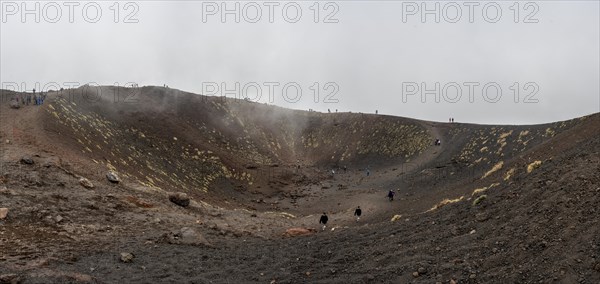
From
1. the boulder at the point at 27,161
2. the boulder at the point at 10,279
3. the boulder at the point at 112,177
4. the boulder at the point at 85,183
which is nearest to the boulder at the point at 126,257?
the boulder at the point at 10,279

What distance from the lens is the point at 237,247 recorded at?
19.7 metres

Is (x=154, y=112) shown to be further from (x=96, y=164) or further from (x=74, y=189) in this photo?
(x=74, y=189)

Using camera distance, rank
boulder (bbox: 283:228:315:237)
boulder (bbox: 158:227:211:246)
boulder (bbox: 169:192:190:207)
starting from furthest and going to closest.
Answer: boulder (bbox: 169:192:190:207) < boulder (bbox: 283:228:315:237) < boulder (bbox: 158:227:211:246)

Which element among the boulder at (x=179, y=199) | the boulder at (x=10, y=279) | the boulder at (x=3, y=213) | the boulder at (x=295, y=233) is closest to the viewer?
the boulder at (x=10, y=279)

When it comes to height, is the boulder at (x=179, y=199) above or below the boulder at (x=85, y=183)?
below

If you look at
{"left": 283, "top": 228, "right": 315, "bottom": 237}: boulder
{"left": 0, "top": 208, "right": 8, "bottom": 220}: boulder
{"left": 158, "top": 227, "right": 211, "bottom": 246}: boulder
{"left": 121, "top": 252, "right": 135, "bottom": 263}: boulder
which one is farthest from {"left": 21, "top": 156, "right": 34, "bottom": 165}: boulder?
{"left": 283, "top": 228, "right": 315, "bottom": 237}: boulder

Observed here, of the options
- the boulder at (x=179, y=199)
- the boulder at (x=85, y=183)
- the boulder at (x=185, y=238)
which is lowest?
the boulder at (x=185, y=238)

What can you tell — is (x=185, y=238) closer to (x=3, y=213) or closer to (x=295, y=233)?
(x=295, y=233)

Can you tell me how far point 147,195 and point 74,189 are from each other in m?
4.64

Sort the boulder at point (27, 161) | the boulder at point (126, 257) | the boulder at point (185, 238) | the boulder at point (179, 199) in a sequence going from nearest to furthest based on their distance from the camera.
→ the boulder at point (126, 257)
the boulder at point (185, 238)
the boulder at point (27, 161)
the boulder at point (179, 199)

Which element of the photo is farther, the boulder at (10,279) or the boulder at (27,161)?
the boulder at (27,161)

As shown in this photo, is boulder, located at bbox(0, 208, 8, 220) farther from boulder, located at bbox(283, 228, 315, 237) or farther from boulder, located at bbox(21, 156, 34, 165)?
boulder, located at bbox(283, 228, 315, 237)

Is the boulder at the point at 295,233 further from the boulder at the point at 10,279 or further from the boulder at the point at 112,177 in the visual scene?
the boulder at the point at 10,279

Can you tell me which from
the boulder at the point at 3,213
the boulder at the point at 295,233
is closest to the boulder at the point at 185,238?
the boulder at the point at 295,233
